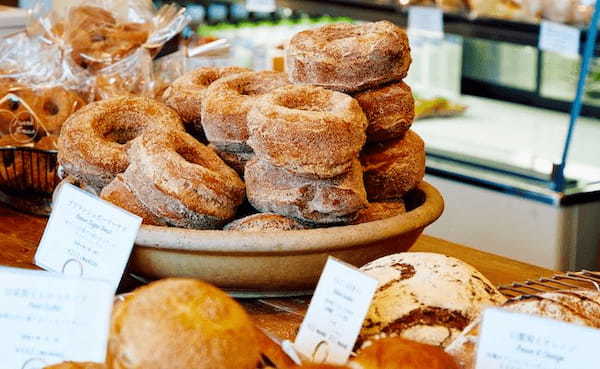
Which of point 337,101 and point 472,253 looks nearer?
point 337,101

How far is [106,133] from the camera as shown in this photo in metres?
1.66

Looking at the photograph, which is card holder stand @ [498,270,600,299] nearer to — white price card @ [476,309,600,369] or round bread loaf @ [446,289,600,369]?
round bread loaf @ [446,289,600,369]

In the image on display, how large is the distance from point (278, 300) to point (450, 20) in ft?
7.07

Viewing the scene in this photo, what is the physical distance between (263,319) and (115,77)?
95 centimetres

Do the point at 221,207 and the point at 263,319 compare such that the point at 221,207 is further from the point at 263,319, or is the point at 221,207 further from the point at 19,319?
the point at 19,319

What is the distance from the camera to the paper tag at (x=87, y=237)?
4.59ft

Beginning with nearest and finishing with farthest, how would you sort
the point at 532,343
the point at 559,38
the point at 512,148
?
the point at 532,343
the point at 559,38
the point at 512,148

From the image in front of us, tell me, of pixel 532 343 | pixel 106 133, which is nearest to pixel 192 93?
pixel 106 133

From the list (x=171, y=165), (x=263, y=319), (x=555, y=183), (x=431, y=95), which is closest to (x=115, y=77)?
(x=171, y=165)

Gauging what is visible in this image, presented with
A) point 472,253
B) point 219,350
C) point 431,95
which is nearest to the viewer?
point 219,350

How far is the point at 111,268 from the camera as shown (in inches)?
55.1

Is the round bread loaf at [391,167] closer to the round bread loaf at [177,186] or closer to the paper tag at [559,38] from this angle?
the round bread loaf at [177,186]

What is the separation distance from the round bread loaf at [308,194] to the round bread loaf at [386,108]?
12 centimetres

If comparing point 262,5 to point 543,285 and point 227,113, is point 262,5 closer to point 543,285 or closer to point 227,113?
point 227,113
